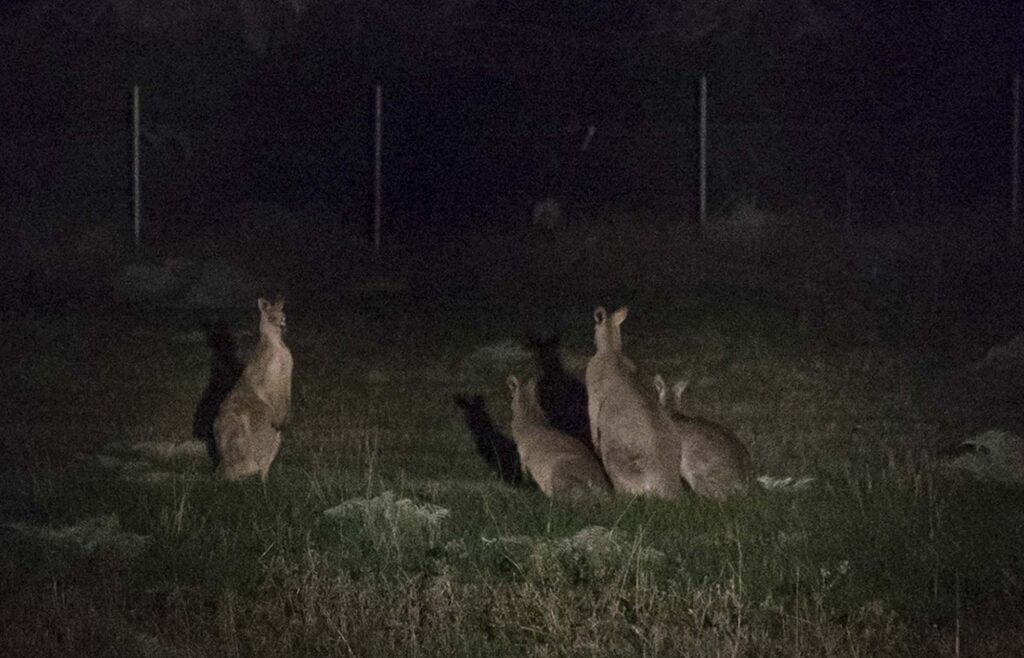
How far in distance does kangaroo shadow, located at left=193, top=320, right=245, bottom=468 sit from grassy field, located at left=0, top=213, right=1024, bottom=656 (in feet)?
0.37

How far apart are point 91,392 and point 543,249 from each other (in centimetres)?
541

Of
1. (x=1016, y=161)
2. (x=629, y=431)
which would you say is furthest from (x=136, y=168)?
(x=629, y=431)

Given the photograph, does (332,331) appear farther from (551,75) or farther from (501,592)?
(501,592)

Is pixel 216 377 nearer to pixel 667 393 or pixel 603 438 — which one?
pixel 667 393

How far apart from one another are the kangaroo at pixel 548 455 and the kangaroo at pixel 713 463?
0.47 metres

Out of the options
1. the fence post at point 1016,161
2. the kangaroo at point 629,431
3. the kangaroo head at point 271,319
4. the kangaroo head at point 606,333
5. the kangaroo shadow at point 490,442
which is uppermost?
the fence post at point 1016,161

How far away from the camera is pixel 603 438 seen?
37.4 feet

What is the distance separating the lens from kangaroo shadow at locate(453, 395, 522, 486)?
42.2 feet

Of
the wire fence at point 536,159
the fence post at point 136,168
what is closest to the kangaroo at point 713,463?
the wire fence at point 536,159

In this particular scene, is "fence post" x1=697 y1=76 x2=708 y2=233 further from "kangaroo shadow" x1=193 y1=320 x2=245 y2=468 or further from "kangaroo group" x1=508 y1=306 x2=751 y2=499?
"kangaroo group" x1=508 y1=306 x2=751 y2=499

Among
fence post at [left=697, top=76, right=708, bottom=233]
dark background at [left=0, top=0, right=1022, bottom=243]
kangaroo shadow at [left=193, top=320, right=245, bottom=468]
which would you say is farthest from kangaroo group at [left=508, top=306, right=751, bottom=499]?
dark background at [left=0, top=0, right=1022, bottom=243]

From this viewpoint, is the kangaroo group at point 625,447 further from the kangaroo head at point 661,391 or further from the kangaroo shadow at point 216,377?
the kangaroo shadow at point 216,377

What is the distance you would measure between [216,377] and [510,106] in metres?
7.60

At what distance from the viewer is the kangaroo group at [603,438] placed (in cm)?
1120
